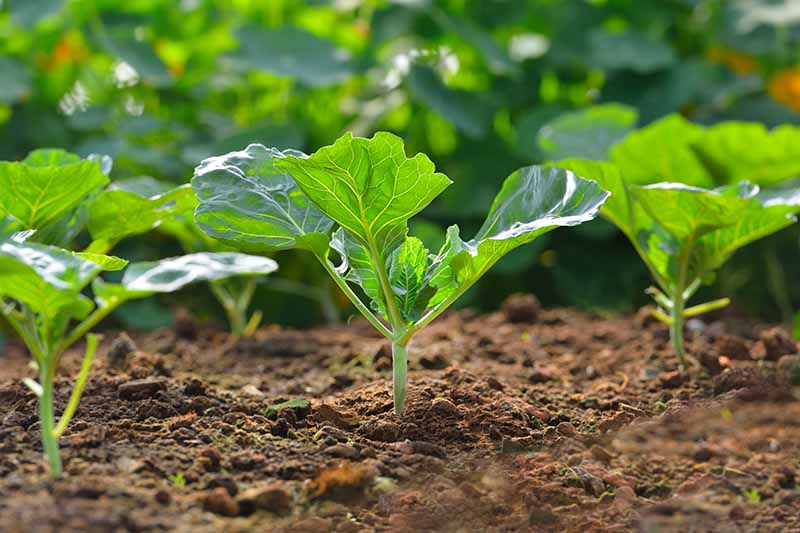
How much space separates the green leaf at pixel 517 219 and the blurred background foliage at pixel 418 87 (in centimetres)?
134

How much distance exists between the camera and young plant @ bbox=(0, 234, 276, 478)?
1060 millimetres

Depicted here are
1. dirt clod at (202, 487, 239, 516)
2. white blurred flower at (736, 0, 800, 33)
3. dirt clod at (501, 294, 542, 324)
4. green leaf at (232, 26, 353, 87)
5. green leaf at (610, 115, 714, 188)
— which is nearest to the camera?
dirt clod at (202, 487, 239, 516)

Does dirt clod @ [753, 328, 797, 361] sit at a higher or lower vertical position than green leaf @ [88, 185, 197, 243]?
lower

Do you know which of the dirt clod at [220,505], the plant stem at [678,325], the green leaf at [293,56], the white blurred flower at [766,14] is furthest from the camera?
the white blurred flower at [766,14]

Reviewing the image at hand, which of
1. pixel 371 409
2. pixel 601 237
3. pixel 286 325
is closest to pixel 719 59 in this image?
pixel 601 237

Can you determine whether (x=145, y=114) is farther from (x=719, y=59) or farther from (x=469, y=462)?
(x=469, y=462)

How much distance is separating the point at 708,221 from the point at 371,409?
0.62 metres

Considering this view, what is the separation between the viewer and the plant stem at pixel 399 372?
1.35 meters

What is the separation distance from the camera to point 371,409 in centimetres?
141

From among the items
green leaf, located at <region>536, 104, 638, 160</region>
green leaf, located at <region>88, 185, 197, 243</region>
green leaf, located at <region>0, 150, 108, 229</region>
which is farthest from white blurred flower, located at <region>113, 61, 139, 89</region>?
green leaf, located at <region>0, 150, 108, 229</region>

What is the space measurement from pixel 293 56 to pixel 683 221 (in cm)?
161

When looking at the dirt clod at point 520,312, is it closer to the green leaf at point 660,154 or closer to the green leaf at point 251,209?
the green leaf at point 660,154

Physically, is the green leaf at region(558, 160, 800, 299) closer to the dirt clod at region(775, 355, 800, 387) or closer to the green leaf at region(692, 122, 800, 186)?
the dirt clod at region(775, 355, 800, 387)

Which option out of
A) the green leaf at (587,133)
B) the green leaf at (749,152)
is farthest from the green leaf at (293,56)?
the green leaf at (749,152)
